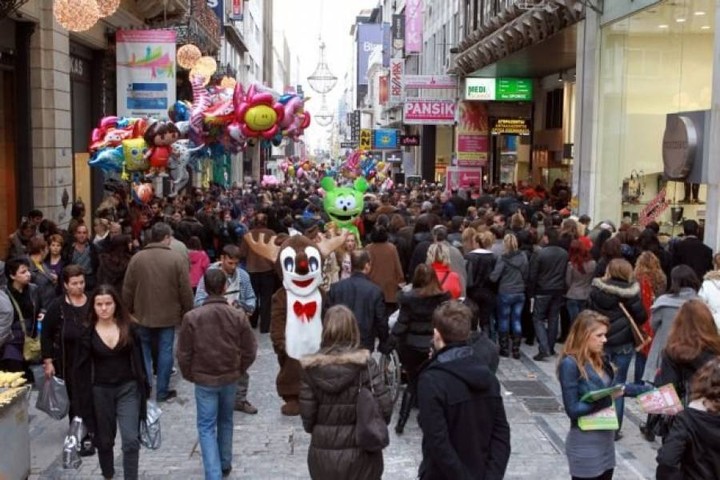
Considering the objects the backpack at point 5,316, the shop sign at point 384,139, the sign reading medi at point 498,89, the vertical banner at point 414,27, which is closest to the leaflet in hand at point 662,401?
the backpack at point 5,316

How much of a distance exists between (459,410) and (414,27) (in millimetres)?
48851

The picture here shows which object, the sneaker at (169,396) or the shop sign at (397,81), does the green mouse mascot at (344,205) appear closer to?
the sneaker at (169,396)

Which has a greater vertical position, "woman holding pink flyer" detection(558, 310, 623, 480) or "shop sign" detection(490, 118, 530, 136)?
"shop sign" detection(490, 118, 530, 136)

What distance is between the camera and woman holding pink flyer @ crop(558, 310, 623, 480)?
5.41 meters

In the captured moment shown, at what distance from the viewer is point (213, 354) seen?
650cm

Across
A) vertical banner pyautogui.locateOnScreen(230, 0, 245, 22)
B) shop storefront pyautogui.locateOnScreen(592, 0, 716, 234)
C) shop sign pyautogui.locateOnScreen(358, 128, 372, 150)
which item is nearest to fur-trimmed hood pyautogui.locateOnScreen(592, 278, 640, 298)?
shop storefront pyautogui.locateOnScreen(592, 0, 716, 234)

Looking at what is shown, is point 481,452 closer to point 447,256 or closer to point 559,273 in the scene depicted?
point 447,256

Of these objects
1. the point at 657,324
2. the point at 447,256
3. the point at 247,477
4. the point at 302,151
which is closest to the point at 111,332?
the point at 247,477

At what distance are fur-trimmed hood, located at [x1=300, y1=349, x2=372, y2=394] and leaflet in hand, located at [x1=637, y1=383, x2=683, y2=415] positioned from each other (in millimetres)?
1713

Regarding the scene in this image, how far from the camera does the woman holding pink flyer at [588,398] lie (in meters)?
5.41

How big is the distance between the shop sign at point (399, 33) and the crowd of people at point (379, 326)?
4316cm

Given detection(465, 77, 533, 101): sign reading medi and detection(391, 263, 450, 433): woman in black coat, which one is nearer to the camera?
detection(391, 263, 450, 433): woman in black coat

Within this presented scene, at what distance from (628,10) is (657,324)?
10086 millimetres

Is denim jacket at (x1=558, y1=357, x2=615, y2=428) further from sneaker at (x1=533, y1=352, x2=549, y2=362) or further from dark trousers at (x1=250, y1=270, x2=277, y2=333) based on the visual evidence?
dark trousers at (x1=250, y1=270, x2=277, y2=333)
